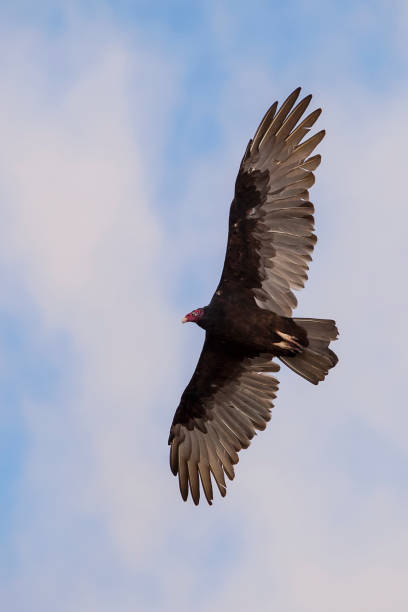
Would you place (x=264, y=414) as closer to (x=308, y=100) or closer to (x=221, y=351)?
(x=221, y=351)

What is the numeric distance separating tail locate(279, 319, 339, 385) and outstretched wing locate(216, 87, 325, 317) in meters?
0.39

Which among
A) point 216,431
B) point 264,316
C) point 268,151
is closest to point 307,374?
point 264,316

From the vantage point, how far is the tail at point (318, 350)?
12.1 metres

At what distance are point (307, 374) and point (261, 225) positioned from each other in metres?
1.73

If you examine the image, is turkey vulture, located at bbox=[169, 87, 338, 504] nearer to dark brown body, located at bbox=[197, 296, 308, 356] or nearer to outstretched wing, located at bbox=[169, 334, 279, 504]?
dark brown body, located at bbox=[197, 296, 308, 356]

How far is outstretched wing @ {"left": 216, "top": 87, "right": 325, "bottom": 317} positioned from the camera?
12.0 m

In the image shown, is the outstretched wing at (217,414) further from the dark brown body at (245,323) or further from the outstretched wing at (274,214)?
the outstretched wing at (274,214)

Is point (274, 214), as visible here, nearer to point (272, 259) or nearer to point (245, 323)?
point (272, 259)

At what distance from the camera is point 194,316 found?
12477mm

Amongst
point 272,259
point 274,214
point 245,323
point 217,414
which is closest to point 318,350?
point 245,323

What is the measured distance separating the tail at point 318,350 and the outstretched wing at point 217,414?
2.73ft

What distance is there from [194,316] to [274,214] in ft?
4.83

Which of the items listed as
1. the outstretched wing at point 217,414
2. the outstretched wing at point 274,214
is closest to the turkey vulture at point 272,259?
the outstretched wing at point 274,214

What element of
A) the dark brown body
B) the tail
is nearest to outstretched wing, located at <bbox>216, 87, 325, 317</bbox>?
the dark brown body
